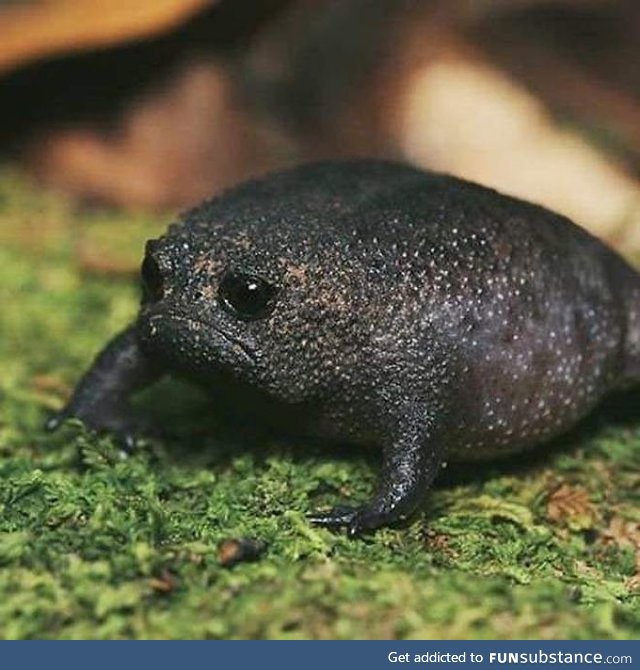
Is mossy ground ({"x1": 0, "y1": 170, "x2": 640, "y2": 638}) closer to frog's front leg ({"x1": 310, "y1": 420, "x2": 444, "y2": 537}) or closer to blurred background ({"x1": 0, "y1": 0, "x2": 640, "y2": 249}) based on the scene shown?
frog's front leg ({"x1": 310, "y1": 420, "x2": 444, "y2": 537})

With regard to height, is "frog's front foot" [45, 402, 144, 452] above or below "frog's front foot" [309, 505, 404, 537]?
below

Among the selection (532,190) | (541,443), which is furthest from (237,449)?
(532,190)

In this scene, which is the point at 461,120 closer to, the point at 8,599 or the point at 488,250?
the point at 488,250

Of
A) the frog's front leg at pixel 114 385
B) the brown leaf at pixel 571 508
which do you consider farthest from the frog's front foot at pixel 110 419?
the brown leaf at pixel 571 508

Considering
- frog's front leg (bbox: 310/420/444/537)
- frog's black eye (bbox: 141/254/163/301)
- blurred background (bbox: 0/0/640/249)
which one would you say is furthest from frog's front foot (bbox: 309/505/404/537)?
blurred background (bbox: 0/0/640/249)

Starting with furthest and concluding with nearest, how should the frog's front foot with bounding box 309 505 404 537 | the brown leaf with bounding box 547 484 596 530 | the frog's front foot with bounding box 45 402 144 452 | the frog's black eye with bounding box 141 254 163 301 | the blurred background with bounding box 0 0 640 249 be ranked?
1. the blurred background with bounding box 0 0 640 249
2. the frog's front foot with bounding box 45 402 144 452
3. the brown leaf with bounding box 547 484 596 530
4. the frog's black eye with bounding box 141 254 163 301
5. the frog's front foot with bounding box 309 505 404 537

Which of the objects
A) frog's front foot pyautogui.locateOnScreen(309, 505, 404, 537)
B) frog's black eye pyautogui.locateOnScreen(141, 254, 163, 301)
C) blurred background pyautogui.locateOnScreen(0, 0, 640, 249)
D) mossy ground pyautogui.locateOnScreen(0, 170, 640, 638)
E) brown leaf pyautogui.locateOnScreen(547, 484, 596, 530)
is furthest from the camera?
blurred background pyautogui.locateOnScreen(0, 0, 640, 249)
